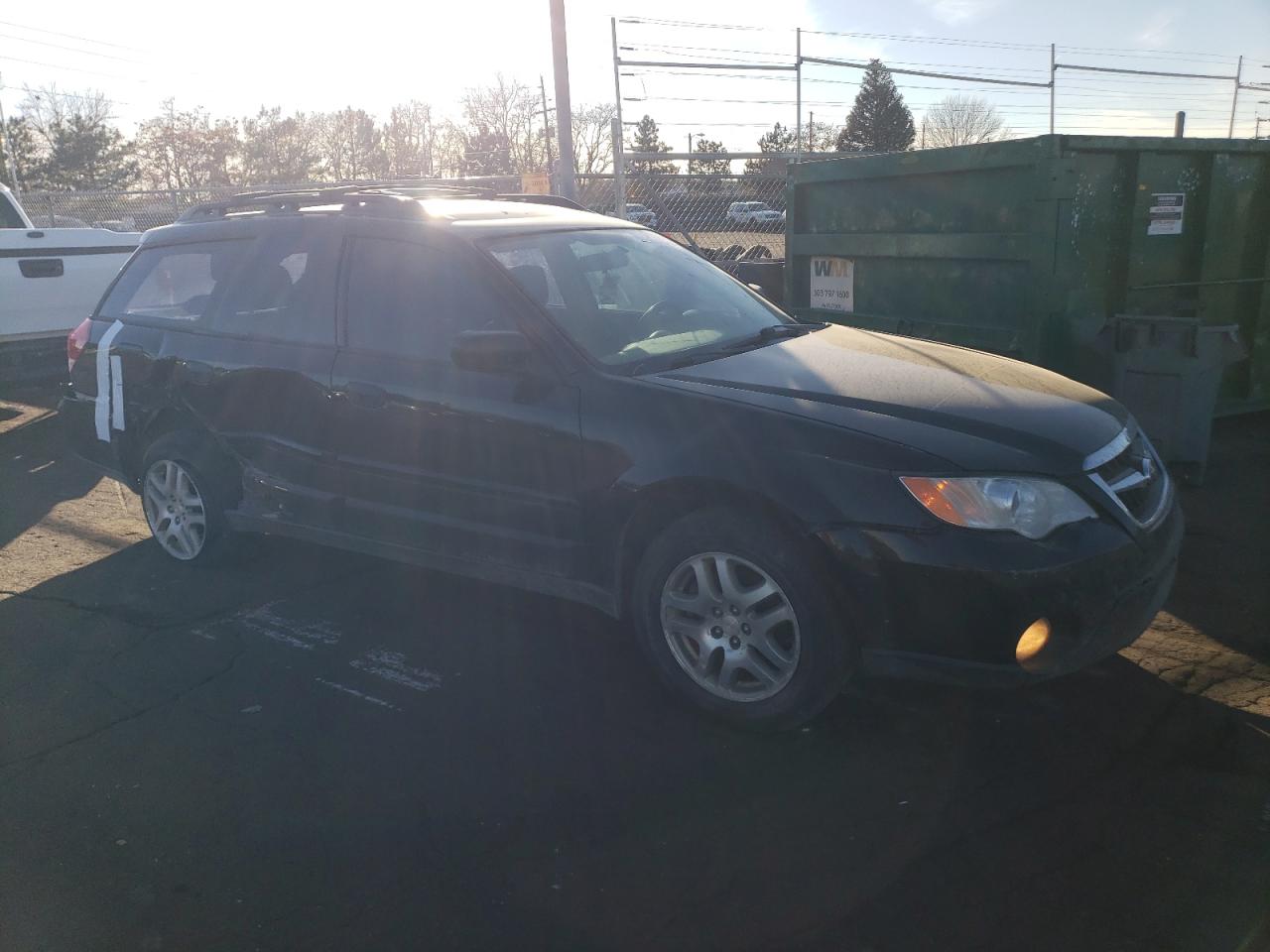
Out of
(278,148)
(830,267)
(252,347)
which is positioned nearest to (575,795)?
(252,347)

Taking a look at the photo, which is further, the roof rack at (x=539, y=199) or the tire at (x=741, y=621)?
the roof rack at (x=539, y=199)

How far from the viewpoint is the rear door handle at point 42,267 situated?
9.41 m

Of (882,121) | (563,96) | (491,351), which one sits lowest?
(491,351)

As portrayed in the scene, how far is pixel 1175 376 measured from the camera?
621cm

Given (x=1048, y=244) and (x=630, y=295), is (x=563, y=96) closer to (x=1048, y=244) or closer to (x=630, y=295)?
(x=1048, y=244)

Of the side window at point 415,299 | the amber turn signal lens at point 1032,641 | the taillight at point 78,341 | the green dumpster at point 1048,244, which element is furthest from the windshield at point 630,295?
the taillight at point 78,341

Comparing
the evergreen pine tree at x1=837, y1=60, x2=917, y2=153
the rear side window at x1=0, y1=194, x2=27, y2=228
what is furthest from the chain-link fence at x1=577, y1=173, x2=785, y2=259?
the evergreen pine tree at x1=837, y1=60, x2=917, y2=153

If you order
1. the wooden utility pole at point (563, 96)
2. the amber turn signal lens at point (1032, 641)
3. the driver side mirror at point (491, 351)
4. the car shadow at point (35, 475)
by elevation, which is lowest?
the car shadow at point (35, 475)

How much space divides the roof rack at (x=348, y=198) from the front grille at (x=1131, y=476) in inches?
116

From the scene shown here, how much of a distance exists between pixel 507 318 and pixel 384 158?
28.9m

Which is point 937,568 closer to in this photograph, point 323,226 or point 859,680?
point 859,680

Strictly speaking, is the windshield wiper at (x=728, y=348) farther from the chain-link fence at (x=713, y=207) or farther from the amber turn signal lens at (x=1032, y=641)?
the chain-link fence at (x=713, y=207)

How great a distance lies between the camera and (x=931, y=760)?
341 cm

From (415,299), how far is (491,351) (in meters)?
0.81
